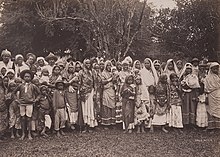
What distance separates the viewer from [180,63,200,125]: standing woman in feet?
18.7

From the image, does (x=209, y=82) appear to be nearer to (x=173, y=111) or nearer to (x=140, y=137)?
(x=173, y=111)

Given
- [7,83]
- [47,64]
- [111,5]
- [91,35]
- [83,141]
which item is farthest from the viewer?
[91,35]

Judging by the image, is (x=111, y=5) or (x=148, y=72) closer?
(x=148, y=72)

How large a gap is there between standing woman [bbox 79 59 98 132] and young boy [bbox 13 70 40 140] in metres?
0.85

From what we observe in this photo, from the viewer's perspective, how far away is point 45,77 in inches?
222

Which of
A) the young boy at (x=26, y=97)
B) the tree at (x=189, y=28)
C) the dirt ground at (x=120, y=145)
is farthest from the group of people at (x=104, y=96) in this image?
the tree at (x=189, y=28)

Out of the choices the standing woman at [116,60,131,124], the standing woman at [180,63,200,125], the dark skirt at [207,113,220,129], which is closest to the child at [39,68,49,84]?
the standing woman at [116,60,131,124]

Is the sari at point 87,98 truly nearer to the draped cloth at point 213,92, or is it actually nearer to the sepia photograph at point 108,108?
the sepia photograph at point 108,108

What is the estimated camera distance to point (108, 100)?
5934 millimetres

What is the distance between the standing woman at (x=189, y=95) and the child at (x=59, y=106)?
6.74ft

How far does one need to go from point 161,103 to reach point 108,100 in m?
0.96

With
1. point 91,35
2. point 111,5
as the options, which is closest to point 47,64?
point 111,5

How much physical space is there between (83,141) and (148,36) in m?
7.82

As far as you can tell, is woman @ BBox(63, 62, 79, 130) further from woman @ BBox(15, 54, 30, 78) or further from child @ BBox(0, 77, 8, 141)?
child @ BBox(0, 77, 8, 141)
